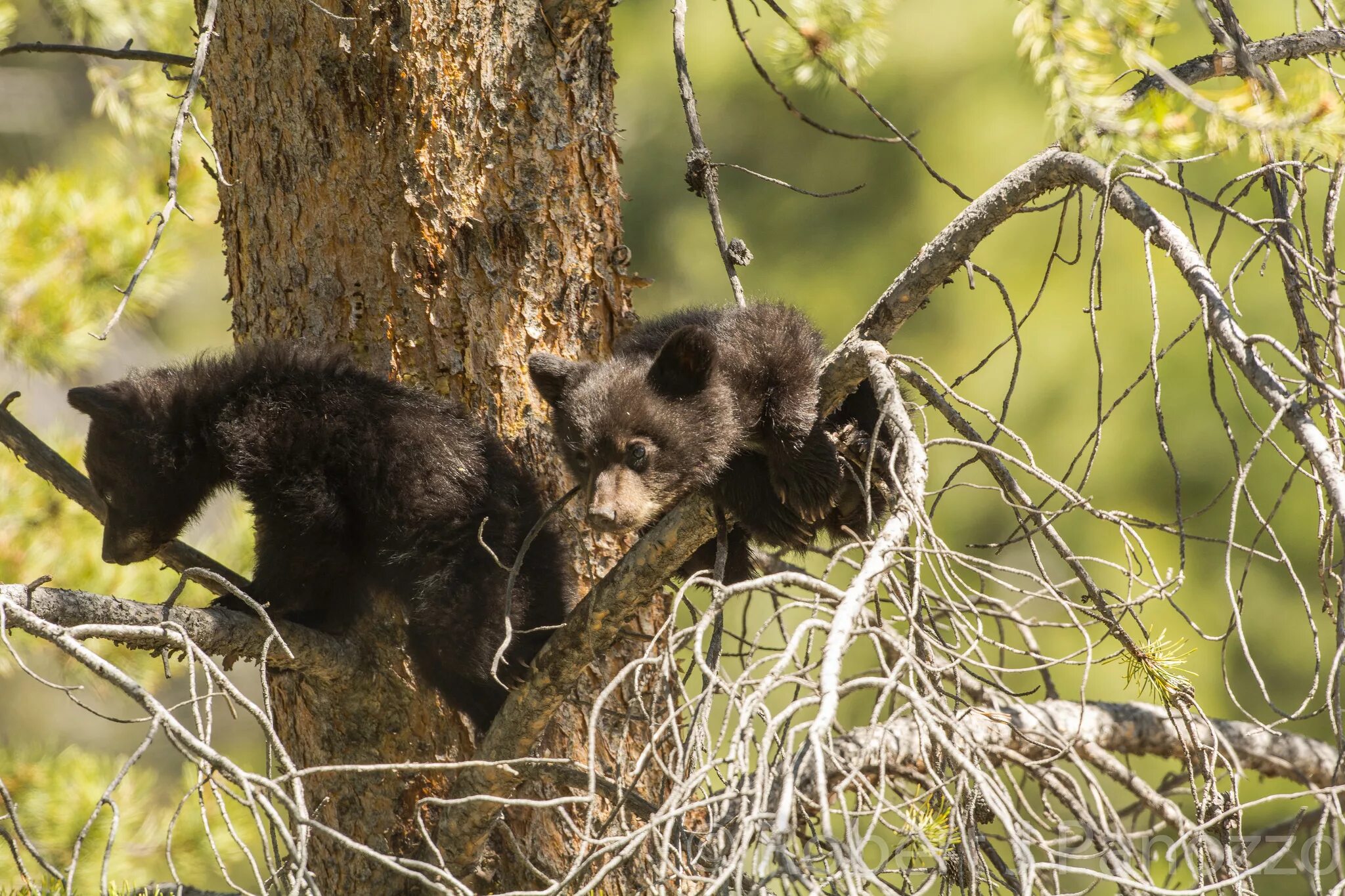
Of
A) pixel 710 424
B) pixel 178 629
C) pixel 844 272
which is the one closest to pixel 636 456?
pixel 710 424

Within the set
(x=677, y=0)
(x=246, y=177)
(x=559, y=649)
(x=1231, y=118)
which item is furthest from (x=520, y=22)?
(x=1231, y=118)

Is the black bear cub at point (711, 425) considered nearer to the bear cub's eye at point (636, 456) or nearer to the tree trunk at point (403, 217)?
the bear cub's eye at point (636, 456)

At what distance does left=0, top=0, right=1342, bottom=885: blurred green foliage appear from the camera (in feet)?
16.0

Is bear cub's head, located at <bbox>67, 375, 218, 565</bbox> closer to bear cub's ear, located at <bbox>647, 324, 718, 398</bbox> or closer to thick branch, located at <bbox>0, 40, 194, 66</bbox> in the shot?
thick branch, located at <bbox>0, 40, 194, 66</bbox>

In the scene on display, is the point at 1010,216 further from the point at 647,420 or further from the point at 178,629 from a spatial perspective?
the point at 178,629

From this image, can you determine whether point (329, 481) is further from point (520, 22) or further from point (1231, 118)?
point (1231, 118)

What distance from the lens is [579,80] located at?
3.10m

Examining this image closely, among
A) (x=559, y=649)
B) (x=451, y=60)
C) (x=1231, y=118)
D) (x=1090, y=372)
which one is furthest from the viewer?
(x=1090, y=372)

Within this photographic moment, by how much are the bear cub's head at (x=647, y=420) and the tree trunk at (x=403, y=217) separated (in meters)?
0.17

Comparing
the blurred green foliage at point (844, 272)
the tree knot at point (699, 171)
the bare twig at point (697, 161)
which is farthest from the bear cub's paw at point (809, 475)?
the blurred green foliage at point (844, 272)

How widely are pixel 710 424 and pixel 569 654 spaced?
76 cm

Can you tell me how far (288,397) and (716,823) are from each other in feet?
6.30

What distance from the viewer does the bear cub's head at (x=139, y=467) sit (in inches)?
131

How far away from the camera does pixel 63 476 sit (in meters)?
2.92
